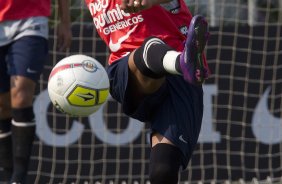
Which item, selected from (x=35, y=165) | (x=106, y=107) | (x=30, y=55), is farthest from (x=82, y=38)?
(x=30, y=55)

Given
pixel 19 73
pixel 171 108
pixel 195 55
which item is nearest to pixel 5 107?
pixel 19 73

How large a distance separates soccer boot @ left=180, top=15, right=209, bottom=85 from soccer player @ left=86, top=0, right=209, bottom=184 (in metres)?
0.23

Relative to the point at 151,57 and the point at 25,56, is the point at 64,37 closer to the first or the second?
the point at 25,56

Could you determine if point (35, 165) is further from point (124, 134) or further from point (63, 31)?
point (63, 31)

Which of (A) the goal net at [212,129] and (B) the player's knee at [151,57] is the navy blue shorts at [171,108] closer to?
(B) the player's knee at [151,57]

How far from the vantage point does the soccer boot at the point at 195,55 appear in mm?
4008

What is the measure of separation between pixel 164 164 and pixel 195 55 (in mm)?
654

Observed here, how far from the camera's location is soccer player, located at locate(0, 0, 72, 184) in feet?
18.1

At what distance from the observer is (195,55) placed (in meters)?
4.04

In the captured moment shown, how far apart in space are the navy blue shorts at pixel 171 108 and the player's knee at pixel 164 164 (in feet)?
0.17

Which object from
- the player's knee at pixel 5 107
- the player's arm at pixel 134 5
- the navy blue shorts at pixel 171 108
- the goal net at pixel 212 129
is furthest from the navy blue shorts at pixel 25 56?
the goal net at pixel 212 129

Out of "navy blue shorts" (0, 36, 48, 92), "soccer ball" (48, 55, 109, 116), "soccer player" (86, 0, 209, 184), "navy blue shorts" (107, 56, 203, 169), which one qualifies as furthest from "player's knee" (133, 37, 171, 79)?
"navy blue shorts" (0, 36, 48, 92)

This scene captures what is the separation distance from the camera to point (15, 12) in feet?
18.6

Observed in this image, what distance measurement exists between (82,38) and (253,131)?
1652mm
